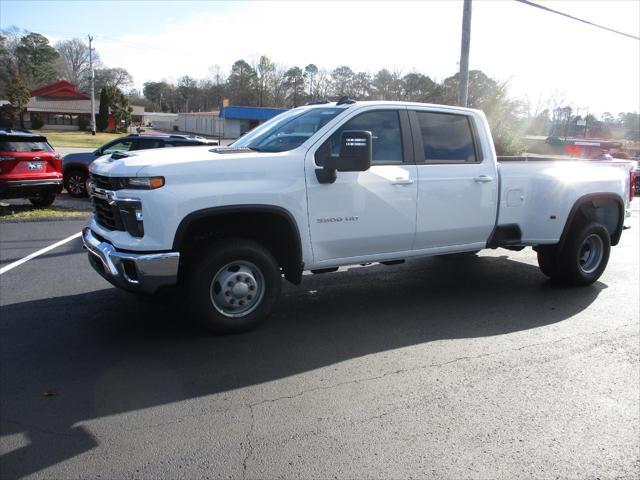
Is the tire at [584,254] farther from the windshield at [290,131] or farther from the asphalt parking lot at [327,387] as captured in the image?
the windshield at [290,131]

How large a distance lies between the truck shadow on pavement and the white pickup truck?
48 cm

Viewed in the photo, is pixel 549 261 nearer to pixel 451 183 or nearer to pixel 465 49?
pixel 451 183

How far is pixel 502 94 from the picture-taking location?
28484mm

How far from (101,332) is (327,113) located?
2943 millimetres

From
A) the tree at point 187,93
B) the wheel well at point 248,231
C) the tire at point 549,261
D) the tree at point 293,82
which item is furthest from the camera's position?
the tree at point 187,93

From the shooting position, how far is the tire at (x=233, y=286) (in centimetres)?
454

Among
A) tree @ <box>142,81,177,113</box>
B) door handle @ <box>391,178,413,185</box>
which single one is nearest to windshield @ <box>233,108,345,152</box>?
door handle @ <box>391,178,413,185</box>

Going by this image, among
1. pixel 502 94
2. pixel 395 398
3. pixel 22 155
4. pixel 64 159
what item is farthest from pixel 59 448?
pixel 502 94

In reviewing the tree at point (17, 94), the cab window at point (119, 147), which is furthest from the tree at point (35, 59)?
the cab window at point (119, 147)

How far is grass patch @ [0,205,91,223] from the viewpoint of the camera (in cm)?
1076

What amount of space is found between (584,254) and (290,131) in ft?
13.9

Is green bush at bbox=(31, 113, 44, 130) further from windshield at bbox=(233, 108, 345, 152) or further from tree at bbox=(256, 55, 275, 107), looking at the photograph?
windshield at bbox=(233, 108, 345, 152)

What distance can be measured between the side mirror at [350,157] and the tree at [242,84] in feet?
291

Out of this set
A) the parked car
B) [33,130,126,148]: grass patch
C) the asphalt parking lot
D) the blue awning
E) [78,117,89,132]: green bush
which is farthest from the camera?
[78,117,89,132]: green bush
